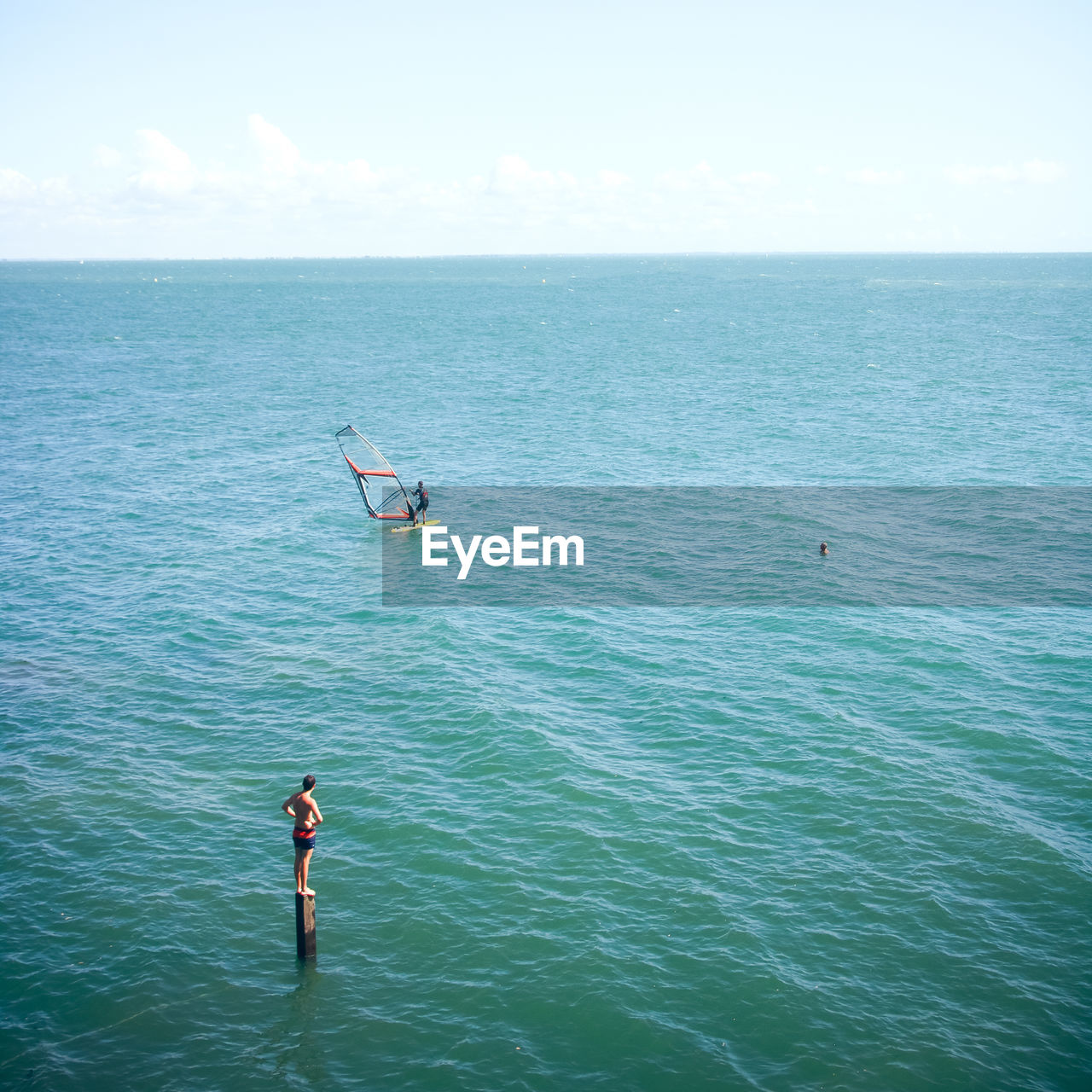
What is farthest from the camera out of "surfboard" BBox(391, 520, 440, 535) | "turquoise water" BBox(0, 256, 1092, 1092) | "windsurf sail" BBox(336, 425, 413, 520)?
"windsurf sail" BBox(336, 425, 413, 520)

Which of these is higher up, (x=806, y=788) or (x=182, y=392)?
(x=182, y=392)

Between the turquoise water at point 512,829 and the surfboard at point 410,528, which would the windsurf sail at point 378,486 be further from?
the turquoise water at point 512,829

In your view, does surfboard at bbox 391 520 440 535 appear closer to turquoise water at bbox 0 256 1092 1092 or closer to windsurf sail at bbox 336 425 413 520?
windsurf sail at bbox 336 425 413 520

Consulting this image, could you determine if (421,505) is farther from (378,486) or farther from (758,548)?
(758,548)

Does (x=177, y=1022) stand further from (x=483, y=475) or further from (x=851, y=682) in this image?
(x=483, y=475)

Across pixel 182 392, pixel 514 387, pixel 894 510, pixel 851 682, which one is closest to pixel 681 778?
pixel 851 682

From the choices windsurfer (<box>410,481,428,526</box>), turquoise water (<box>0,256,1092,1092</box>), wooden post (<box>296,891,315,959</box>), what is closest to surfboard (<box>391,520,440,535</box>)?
windsurfer (<box>410,481,428,526</box>)
